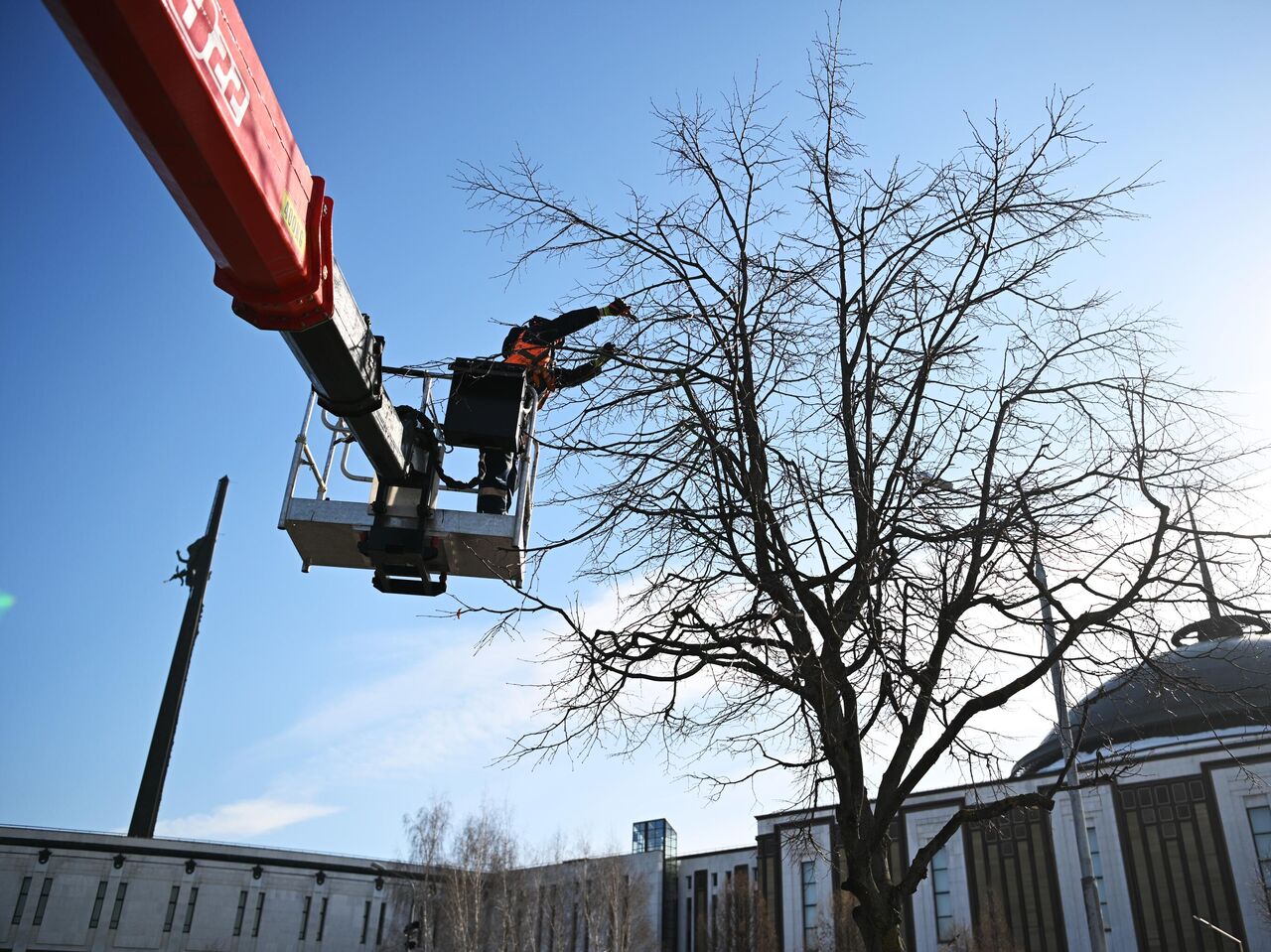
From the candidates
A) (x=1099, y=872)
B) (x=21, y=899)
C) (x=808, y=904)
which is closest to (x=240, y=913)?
(x=21, y=899)

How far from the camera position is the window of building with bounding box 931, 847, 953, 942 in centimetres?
4031

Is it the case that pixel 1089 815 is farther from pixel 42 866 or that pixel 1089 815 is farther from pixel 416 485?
pixel 42 866

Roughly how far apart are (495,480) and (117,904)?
5151 centimetres

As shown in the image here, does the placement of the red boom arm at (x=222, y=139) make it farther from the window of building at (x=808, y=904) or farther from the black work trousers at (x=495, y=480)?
the window of building at (x=808, y=904)

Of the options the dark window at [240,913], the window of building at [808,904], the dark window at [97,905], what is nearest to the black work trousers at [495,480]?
the window of building at [808,904]

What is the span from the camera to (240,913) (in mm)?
49438

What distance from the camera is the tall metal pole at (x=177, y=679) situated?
5212 cm

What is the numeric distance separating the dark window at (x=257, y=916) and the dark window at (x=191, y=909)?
3.04 m

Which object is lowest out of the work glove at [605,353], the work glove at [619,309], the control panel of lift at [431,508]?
the control panel of lift at [431,508]

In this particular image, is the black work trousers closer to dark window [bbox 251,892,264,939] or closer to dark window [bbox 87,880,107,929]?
dark window [bbox 87,880,107,929]

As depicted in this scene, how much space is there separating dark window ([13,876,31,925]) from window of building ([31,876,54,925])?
55cm

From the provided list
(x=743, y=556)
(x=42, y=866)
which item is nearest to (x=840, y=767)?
(x=743, y=556)

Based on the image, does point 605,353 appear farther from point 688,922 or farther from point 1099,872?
point 688,922

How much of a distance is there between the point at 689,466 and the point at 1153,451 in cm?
327
